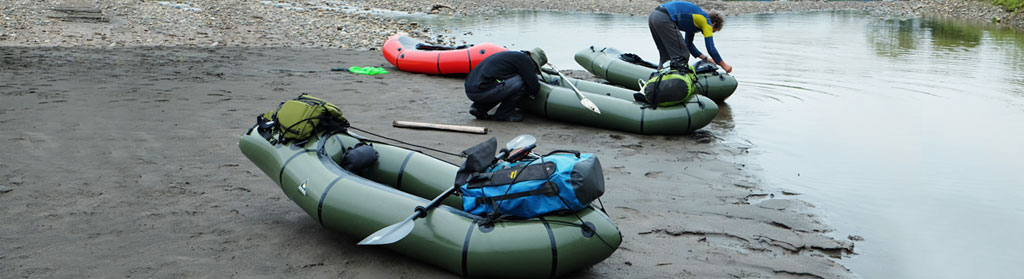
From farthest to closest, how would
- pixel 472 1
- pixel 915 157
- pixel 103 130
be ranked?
pixel 472 1, pixel 915 157, pixel 103 130

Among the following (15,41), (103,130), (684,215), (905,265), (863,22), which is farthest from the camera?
(863,22)

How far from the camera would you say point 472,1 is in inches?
1076

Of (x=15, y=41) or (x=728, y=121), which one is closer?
(x=728, y=121)

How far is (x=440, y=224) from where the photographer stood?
366cm

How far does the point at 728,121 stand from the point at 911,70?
570 cm

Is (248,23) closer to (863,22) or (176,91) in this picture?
(176,91)

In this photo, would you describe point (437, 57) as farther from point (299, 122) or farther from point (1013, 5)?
point (1013, 5)

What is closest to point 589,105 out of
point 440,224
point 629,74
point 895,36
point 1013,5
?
point 629,74

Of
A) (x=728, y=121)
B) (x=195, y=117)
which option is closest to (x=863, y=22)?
(x=728, y=121)

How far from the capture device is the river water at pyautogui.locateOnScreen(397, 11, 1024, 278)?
4762 mm

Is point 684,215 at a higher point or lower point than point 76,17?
lower

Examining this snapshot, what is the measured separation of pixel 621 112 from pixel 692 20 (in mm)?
1879

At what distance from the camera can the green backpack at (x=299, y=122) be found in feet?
14.4

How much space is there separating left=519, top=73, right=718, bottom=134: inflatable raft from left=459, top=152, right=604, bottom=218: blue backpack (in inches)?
134
